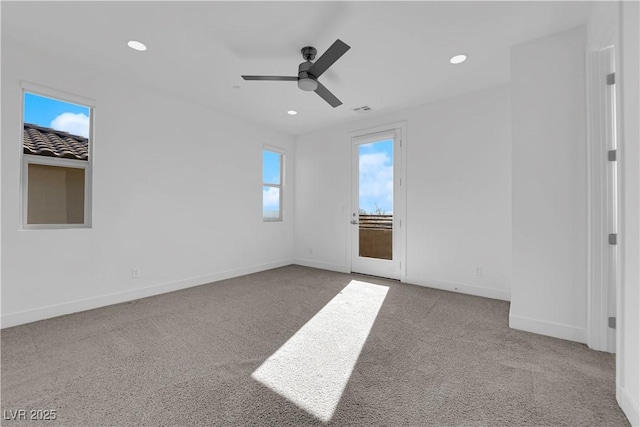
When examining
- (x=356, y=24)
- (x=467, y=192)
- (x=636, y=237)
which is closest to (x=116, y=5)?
(x=356, y=24)

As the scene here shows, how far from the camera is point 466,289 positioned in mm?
3658

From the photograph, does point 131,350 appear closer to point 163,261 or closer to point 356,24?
point 163,261

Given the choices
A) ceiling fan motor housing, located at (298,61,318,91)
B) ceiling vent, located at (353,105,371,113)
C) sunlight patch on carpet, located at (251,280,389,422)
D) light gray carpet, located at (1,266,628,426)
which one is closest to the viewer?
light gray carpet, located at (1,266,628,426)

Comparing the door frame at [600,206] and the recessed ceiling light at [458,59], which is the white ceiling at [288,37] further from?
the door frame at [600,206]

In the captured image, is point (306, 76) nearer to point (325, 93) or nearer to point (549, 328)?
point (325, 93)

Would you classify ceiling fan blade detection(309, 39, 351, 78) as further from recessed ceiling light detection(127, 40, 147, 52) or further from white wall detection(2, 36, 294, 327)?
white wall detection(2, 36, 294, 327)

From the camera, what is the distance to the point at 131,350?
6.96 feet

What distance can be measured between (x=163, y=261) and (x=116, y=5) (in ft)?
9.18

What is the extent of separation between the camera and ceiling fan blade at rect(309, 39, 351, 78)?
2.11 metres

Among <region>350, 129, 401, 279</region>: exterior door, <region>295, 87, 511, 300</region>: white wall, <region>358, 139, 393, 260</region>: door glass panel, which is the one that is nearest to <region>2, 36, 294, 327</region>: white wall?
<region>350, 129, 401, 279</region>: exterior door

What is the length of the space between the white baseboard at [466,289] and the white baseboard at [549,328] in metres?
0.95

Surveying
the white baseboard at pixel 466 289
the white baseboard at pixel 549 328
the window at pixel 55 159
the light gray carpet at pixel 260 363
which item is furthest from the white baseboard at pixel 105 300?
the white baseboard at pixel 549 328

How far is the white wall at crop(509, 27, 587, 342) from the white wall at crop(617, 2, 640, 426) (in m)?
0.89

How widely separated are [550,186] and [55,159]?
4.83m
